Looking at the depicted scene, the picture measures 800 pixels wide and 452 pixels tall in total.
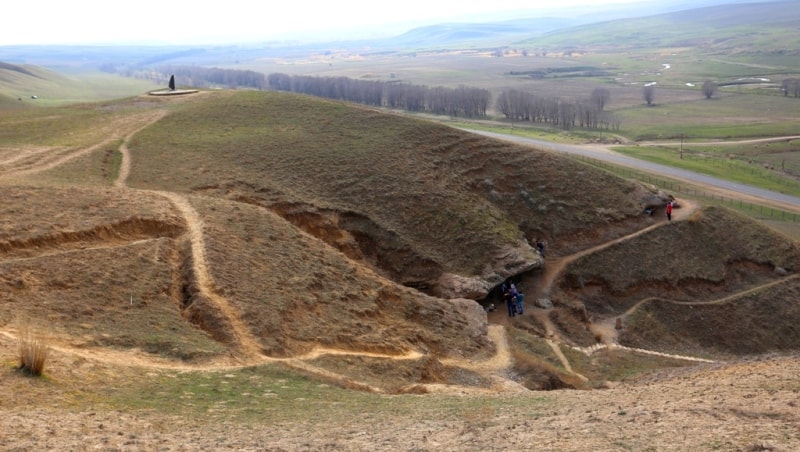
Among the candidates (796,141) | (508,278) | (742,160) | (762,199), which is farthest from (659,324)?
(796,141)

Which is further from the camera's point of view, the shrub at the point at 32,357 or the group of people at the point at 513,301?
the group of people at the point at 513,301

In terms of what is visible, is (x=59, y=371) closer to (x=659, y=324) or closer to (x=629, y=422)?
(x=629, y=422)

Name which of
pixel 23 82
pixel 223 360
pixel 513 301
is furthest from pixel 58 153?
pixel 23 82

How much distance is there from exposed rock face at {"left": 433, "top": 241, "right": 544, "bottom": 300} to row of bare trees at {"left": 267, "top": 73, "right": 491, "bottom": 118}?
115m

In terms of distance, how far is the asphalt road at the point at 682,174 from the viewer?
276 feet


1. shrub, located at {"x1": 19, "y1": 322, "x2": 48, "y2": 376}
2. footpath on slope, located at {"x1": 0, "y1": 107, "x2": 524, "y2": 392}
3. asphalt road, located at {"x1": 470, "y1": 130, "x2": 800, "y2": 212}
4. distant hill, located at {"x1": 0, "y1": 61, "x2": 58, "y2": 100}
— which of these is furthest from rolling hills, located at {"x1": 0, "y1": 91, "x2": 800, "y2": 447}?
distant hill, located at {"x1": 0, "y1": 61, "x2": 58, "y2": 100}

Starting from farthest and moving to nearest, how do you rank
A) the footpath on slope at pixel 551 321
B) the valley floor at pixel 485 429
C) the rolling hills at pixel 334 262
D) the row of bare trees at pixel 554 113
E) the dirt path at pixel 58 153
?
the row of bare trees at pixel 554 113 < the dirt path at pixel 58 153 < the footpath on slope at pixel 551 321 < the rolling hills at pixel 334 262 < the valley floor at pixel 485 429

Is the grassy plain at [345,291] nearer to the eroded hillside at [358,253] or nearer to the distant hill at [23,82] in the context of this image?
the eroded hillside at [358,253]

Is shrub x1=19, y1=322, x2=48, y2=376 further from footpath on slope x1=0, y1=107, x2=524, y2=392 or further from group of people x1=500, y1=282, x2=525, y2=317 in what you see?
group of people x1=500, y1=282, x2=525, y2=317

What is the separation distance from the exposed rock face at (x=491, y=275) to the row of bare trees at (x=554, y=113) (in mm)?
101138

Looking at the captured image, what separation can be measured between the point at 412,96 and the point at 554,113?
3636 cm

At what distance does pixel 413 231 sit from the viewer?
47844 mm

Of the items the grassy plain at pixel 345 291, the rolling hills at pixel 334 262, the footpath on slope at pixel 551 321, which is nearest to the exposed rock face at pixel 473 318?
the rolling hills at pixel 334 262

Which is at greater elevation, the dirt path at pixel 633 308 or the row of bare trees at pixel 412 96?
the row of bare trees at pixel 412 96
